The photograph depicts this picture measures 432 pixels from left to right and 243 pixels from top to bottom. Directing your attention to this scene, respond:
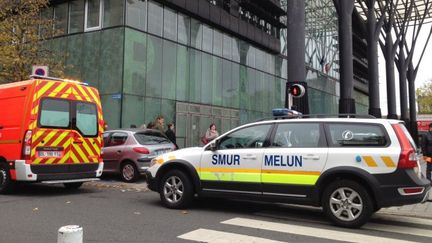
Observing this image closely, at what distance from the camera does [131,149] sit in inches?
503

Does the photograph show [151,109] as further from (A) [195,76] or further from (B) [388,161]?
(B) [388,161]

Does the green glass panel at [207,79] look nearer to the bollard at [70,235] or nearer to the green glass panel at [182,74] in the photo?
the green glass panel at [182,74]

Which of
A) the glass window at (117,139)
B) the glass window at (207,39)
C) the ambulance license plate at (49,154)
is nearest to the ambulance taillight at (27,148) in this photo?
the ambulance license plate at (49,154)

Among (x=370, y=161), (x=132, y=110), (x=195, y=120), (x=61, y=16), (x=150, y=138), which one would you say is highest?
(x=61, y=16)

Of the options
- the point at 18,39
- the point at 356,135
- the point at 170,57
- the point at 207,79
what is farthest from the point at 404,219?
the point at 207,79

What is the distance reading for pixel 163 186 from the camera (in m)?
8.64

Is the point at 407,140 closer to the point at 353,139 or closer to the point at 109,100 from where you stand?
the point at 353,139

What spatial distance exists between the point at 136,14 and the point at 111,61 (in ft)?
7.95

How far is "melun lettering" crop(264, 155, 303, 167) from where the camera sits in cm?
738

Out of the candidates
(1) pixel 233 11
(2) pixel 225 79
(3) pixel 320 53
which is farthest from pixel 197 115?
(3) pixel 320 53

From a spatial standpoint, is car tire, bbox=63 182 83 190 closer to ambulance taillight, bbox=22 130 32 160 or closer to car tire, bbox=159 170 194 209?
ambulance taillight, bbox=22 130 32 160

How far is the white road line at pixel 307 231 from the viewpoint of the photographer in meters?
6.37

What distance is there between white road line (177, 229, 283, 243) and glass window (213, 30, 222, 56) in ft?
68.6

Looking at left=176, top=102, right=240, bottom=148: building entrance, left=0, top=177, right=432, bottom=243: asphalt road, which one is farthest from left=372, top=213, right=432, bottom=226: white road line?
left=176, top=102, right=240, bottom=148: building entrance
